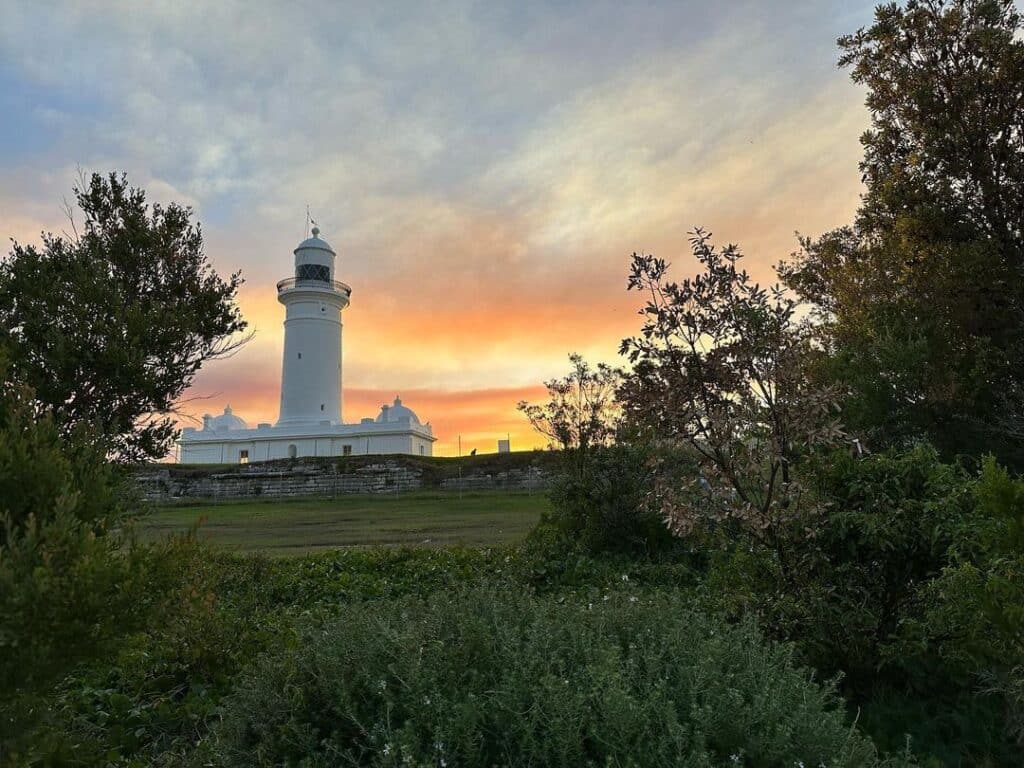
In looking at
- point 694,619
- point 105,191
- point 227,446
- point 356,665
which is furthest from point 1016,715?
point 227,446

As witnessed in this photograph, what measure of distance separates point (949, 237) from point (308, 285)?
125 feet

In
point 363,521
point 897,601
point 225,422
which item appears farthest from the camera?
point 225,422

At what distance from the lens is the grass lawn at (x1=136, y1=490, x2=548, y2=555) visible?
14.5 metres

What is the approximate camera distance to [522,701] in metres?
2.72

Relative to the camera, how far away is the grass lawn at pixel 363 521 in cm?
1446

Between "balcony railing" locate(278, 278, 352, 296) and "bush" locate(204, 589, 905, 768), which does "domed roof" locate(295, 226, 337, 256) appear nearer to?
"balcony railing" locate(278, 278, 352, 296)

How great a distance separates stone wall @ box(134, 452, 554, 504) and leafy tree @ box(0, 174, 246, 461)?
22.3 metres

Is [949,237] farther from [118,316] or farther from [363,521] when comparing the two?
[363,521]

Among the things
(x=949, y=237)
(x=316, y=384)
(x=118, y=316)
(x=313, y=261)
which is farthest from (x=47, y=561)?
(x=313, y=261)

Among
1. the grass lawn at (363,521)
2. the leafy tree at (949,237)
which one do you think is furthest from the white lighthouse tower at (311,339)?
the leafy tree at (949,237)

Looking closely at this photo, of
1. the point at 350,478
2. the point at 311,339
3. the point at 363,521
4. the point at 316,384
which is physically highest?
the point at 311,339

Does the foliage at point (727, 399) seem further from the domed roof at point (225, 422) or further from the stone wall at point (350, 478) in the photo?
the domed roof at point (225, 422)

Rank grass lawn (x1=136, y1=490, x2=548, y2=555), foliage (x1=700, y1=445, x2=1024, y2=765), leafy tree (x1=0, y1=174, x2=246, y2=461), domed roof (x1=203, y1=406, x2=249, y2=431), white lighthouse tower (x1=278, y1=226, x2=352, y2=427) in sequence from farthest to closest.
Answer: domed roof (x1=203, y1=406, x2=249, y2=431) < white lighthouse tower (x1=278, y1=226, x2=352, y2=427) < grass lawn (x1=136, y1=490, x2=548, y2=555) < leafy tree (x1=0, y1=174, x2=246, y2=461) < foliage (x1=700, y1=445, x2=1024, y2=765)

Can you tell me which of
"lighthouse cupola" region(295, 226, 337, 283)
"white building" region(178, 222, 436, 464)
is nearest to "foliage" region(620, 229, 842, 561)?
"white building" region(178, 222, 436, 464)
